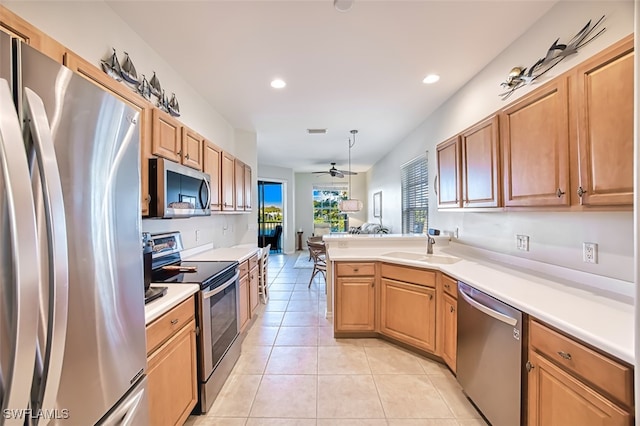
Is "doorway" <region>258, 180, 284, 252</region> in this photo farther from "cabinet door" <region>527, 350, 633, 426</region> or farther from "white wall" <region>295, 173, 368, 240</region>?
"cabinet door" <region>527, 350, 633, 426</region>

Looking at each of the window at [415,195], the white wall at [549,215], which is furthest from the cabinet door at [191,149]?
the window at [415,195]

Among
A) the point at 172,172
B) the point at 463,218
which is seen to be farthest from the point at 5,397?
the point at 463,218

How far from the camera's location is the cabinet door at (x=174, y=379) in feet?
4.33

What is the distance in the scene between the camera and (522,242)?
6.70ft

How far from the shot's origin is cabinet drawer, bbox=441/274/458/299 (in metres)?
2.10

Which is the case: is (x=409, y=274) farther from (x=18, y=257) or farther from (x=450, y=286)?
(x=18, y=257)

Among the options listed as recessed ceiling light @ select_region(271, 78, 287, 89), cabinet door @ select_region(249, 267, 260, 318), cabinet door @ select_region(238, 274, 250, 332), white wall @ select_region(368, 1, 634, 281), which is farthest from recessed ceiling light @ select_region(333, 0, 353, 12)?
cabinet door @ select_region(249, 267, 260, 318)

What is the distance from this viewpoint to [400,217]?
17.6ft

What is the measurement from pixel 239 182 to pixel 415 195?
2917 mm

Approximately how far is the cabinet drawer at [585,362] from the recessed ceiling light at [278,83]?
9.05 feet

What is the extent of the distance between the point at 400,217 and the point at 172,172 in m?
4.44

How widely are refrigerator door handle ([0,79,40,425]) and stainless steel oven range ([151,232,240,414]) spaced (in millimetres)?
1158

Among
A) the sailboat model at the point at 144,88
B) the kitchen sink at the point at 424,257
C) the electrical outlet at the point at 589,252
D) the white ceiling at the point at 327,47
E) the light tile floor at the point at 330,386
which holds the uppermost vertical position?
the white ceiling at the point at 327,47

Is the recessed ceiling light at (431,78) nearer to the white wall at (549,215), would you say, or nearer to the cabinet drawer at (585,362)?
the white wall at (549,215)
